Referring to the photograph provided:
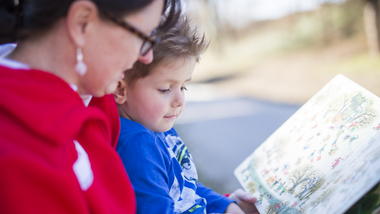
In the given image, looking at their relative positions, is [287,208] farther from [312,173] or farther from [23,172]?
[23,172]

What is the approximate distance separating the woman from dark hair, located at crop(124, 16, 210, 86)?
0.77 feet

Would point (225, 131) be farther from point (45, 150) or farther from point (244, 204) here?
point (45, 150)

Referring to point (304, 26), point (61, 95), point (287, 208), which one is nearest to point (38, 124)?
point (61, 95)

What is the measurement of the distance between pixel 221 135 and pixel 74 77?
12.6 ft

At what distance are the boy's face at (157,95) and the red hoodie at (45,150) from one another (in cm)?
37

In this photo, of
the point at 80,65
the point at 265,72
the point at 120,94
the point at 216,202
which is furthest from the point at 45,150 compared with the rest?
the point at 265,72

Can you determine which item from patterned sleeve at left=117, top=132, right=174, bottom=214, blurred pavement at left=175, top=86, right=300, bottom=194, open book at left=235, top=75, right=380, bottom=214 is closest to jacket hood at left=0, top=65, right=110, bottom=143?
patterned sleeve at left=117, top=132, right=174, bottom=214

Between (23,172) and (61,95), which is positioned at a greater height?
(61,95)

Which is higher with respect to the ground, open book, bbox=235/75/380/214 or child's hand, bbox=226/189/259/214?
open book, bbox=235/75/380/214

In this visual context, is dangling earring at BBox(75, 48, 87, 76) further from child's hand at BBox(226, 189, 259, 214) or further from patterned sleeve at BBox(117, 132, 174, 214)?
child's hand at BBox(226, 189, 259, 214)

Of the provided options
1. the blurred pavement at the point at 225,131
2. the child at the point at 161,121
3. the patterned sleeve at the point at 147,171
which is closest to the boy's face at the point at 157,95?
the child at the point at 161,121

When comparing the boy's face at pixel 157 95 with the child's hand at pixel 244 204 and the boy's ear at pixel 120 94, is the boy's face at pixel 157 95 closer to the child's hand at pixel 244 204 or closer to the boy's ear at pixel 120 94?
the boy's ear at pixel 120 94

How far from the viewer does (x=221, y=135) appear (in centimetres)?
457

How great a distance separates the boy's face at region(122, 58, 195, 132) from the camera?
1230 millimetres
